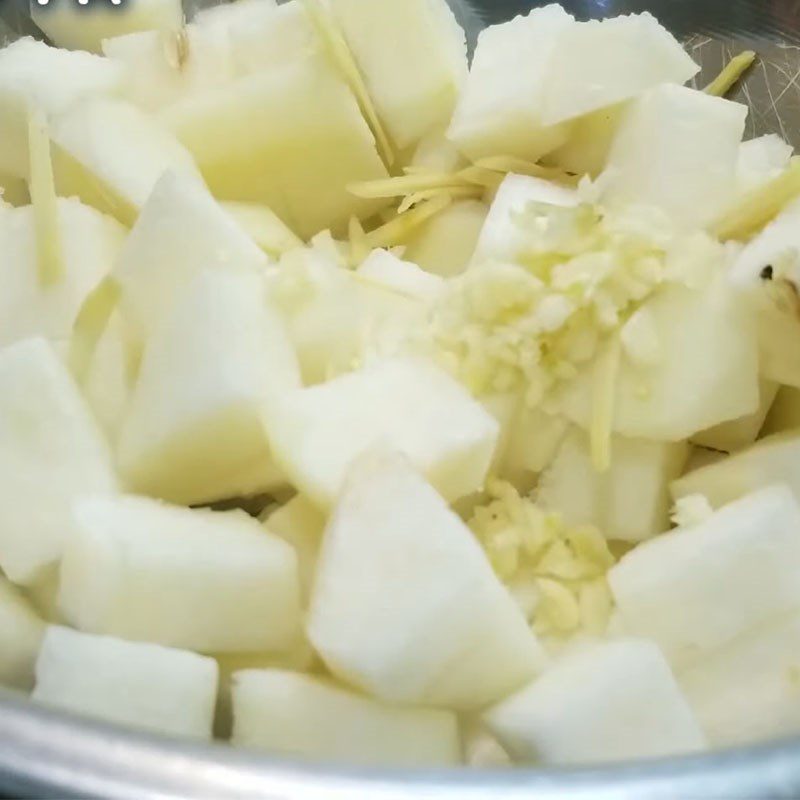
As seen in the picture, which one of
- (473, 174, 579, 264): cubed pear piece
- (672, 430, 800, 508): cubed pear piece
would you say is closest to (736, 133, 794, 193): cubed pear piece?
(473, 174, 579, 264): cubed pear piece

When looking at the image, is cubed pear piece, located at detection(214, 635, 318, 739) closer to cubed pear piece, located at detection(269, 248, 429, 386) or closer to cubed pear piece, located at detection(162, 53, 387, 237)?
cubed pear piece, located at detection(269, 248, 429, 386)

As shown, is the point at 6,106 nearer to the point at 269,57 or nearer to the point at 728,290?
the point at 269,57

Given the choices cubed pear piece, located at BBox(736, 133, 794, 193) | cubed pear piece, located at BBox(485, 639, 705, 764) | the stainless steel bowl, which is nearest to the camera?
the stainless steel bowl

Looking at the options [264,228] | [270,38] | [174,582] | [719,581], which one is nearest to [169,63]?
[270,38]

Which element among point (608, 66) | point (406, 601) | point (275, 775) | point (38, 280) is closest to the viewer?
point (275, 775)

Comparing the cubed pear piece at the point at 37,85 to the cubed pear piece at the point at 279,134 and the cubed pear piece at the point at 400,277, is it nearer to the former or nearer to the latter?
the cubed pear piece at the point at 279,134

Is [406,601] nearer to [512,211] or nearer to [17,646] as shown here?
[17,646]
